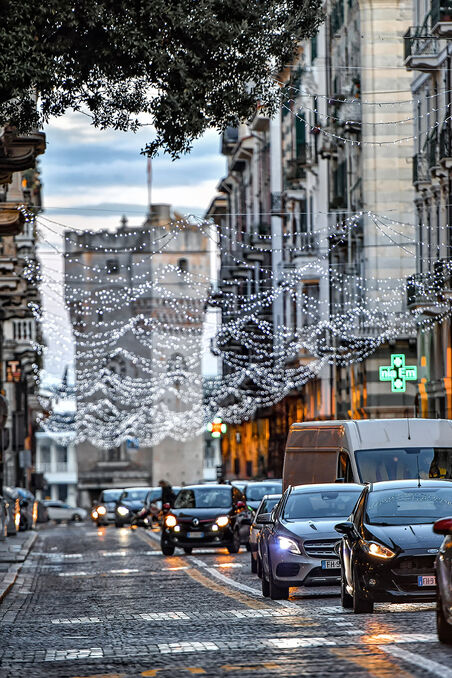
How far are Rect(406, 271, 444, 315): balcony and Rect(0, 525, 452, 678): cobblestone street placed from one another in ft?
68.6

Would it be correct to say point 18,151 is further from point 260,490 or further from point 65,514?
point 65,514

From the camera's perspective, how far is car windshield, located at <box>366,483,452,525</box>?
63.7 ft

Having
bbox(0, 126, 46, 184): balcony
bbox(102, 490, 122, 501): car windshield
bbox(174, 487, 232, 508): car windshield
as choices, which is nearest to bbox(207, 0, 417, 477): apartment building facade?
bbox(102, 490, 122, 501): car windshield

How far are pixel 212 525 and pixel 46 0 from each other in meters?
22.1

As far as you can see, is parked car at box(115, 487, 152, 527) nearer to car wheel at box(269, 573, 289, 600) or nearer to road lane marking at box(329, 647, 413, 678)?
car wheel at box(269, 573, 289, 600)

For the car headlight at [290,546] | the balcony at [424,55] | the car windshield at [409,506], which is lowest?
the car headlight at [290,546]

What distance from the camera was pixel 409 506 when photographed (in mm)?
19703

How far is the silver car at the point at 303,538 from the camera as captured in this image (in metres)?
22.7

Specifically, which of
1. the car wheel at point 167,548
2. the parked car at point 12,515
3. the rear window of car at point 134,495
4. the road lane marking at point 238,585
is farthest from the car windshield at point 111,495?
the road lane marking at point 238,585

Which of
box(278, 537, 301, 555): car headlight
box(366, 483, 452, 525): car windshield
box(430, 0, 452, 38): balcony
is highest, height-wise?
box(430, 0, 452, 38): balcony

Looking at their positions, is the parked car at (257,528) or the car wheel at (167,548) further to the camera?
the car wheel at (167,548)

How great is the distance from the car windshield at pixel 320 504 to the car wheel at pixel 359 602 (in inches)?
193

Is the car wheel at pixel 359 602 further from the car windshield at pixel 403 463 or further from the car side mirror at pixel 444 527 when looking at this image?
the car windshield at pixel 403 463

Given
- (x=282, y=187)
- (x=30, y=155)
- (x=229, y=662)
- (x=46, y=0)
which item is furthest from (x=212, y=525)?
(x=282, y=187)
